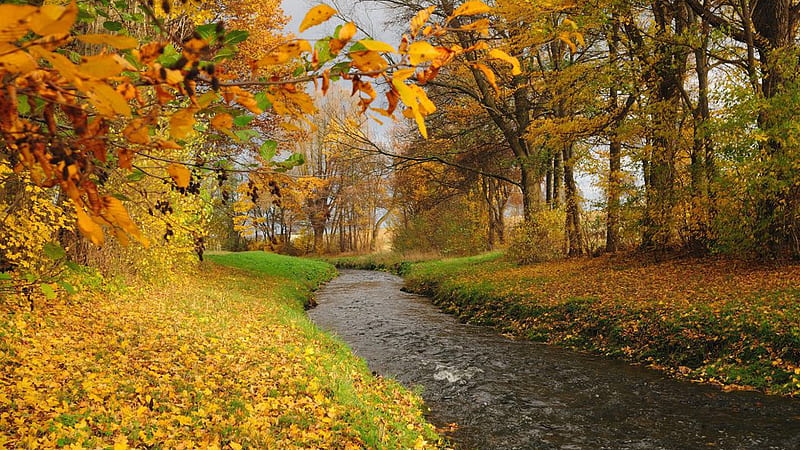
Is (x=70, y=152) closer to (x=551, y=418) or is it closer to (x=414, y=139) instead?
(x=551, y=418)

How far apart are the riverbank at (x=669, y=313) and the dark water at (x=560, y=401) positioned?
1.64ft

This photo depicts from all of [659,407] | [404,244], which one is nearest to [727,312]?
[659,407]

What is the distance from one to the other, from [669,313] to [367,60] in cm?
878

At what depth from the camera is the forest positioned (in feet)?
3.76

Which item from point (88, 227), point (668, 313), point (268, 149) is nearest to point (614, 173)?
point (668, 313)

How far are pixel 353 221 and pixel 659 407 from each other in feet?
118

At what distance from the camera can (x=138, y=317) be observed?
6.90 meters

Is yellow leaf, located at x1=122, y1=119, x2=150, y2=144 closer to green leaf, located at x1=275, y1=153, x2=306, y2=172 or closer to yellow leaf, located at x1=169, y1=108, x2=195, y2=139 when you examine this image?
yellow leaf, located at x1=169, y1=108, x2=195, y2=139

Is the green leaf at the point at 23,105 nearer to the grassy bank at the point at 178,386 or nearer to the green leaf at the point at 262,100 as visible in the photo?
the green leaf at the point at 262,100

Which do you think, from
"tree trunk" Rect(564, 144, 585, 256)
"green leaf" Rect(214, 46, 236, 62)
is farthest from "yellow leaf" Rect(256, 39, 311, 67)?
"tree trunk" Rect(564, 144, 585, 256)

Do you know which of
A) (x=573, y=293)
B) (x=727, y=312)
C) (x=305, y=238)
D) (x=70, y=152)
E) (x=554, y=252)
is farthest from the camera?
(x=305, y=238)

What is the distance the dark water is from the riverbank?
0.50 metres

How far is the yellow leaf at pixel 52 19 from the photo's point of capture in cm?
73

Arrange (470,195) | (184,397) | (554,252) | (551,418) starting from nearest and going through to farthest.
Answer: (184,397)
(551,418)
(554,252)
(470,195)
